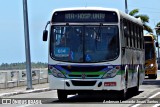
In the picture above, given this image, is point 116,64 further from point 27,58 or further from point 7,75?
point 7,75

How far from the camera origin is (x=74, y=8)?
760 inches

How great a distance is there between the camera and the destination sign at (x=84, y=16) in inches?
747

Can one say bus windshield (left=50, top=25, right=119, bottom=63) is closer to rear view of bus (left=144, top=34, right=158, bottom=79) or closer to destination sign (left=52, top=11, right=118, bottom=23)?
destination sign (left=52, top=11, right=118, bottom=23)

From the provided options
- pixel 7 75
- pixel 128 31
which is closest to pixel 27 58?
pixel 7 75

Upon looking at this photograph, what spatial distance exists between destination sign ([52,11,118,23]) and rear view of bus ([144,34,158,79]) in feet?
70.5

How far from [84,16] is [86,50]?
1342mm

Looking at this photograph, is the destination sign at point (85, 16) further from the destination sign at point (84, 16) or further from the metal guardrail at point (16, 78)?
the metal guardrail at point (16, 78)

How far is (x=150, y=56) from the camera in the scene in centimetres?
4103

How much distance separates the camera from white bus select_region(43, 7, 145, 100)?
60.8ft

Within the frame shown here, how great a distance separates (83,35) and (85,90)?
79.5 inches

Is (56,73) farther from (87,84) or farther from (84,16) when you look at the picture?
(84,16)

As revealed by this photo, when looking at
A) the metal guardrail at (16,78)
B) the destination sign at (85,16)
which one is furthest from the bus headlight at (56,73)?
the metal guardrail at (16,78)

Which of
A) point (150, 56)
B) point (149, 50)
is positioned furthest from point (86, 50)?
point (150, 56)

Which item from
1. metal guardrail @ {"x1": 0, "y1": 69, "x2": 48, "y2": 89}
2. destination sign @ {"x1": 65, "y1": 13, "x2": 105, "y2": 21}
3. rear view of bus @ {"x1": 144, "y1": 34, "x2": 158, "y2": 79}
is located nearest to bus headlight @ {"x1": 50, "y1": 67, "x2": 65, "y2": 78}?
destination sign @ {"x1": 65, "y1": 13, "x2": 105, "y2": 21}
